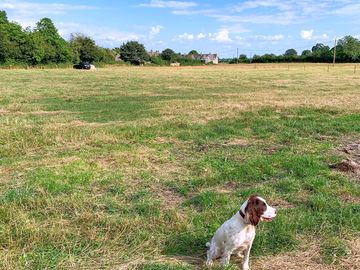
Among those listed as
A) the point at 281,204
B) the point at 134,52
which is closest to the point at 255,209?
the point at 281,204

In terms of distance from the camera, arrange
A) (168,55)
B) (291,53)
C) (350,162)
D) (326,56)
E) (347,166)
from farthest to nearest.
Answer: (168,55) → (291,53) → (326,56) → (350,162) → (347,166)

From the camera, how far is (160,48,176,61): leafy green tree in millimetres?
108438

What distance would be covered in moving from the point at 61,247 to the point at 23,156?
444 centimetres

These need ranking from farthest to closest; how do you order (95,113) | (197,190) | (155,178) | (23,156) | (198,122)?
(95,113) < (198,122) < (23,156) < (155,178) < (197,190)

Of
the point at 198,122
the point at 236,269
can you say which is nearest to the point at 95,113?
the point at 198,122

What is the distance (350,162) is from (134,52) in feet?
320

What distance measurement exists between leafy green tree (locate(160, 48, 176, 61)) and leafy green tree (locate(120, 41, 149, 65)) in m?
7.40

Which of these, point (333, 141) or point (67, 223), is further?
point (333, 141)

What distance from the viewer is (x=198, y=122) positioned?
1222 centimetres

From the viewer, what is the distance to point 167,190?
6.27 metres

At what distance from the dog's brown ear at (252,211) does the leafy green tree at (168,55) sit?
105 m

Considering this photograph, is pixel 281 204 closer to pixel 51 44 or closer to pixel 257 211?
pixel 257 211

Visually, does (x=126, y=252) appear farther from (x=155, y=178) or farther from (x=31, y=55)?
(x=31, y=55)

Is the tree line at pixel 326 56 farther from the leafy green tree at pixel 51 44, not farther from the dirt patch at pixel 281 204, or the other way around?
the dirt patch at pixel 281 204
